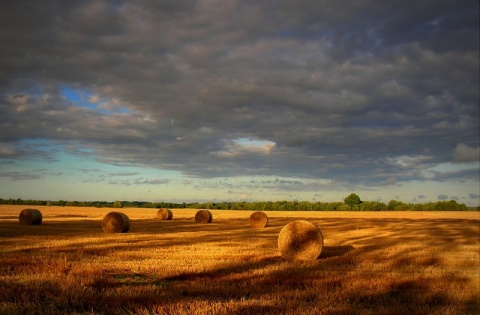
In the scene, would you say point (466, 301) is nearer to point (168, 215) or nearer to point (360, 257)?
point (360, 257)

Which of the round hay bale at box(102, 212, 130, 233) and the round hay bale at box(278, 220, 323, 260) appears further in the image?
the round hay bale at box(102, 212, 130, 233)

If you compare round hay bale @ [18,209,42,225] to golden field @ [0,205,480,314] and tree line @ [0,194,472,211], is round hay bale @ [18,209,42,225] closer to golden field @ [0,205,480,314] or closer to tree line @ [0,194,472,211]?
golden field @ [0,205,480,314]

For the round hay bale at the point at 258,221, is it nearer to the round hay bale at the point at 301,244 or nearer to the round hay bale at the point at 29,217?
the round hay bale at the point at 29,217

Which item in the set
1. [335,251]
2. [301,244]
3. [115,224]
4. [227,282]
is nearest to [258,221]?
[115,224]

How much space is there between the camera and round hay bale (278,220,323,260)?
15.0 meters

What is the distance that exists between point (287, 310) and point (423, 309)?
2828 mm

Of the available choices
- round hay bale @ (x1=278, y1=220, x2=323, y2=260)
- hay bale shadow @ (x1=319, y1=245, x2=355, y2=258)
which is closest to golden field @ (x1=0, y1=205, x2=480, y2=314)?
hay bale shadow @ (x1=319, y1=245, x2=355, y2=258)

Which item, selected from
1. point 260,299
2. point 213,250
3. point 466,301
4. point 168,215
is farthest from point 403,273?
point 168,215

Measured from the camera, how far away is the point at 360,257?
1477 centimetres

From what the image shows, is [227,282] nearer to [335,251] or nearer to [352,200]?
[335,251]

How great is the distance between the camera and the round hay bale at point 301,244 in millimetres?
14977

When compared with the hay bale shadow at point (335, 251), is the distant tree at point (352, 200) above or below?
above

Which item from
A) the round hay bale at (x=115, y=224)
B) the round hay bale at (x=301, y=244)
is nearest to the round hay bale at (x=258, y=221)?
the round hay bale at (x=115, y=224)

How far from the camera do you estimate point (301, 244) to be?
1520 centimetres
